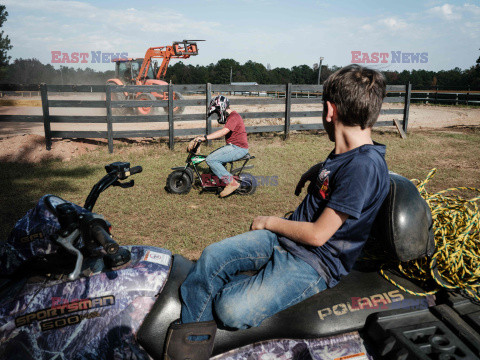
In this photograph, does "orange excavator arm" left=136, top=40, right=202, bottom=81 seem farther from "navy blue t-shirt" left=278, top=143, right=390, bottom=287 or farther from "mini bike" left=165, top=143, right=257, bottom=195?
"navy blue t-shirt" left=278, top=143, right=390, bottom=287

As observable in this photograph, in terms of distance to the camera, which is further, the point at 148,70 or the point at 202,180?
the point at 148,70

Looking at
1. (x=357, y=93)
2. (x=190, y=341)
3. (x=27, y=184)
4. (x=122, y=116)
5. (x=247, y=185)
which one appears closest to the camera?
(x=190, y=341)

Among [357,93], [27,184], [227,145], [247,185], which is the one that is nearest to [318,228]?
[357,93]

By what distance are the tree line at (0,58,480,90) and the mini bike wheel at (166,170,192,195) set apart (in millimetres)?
37198

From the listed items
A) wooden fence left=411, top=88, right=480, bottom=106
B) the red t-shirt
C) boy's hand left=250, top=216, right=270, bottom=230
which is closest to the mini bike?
the red t-shirt

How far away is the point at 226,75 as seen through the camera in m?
92.1

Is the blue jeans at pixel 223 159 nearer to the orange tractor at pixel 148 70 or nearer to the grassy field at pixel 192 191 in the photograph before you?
the grassy field at pixel 192 191

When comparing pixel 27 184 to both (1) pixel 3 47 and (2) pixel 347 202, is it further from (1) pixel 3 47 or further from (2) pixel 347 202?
(1) pixel 3 47

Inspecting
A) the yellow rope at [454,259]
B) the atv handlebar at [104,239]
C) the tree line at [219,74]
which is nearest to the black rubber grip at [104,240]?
the atv handlebar at [104,239]

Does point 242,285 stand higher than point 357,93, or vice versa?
point 357,93

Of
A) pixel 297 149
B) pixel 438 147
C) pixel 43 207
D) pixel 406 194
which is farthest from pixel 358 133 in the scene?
pixel 438 147

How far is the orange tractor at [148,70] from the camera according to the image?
1688 centimetres

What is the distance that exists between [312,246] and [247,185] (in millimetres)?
5092

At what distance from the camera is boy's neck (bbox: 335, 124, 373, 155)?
1.81 metres
